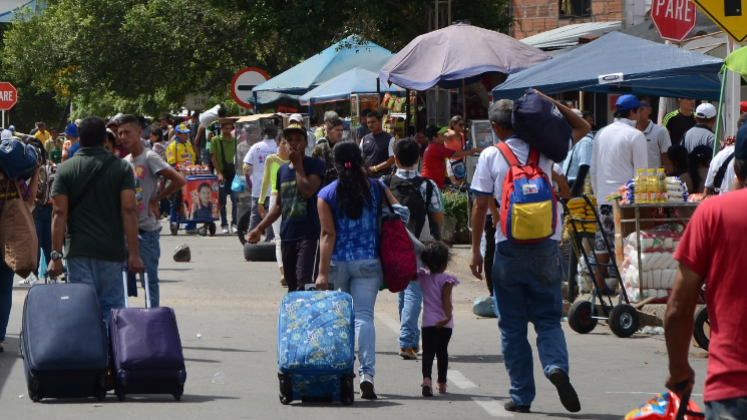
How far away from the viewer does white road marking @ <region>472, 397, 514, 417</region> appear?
7172 millimetres

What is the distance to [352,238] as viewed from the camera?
25.7 feet

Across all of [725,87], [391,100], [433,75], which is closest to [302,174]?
[725,87]

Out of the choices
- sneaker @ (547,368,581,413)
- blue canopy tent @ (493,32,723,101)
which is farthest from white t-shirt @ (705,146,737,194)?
sneaker @ (547,368,581,413)

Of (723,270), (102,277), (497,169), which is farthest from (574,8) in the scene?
(723,270)

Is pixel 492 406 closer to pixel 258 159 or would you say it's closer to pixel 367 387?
pixel 367 387

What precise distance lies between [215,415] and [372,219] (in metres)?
1.65

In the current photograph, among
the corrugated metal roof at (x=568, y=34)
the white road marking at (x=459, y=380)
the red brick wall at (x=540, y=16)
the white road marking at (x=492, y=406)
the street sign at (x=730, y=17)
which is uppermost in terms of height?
the red brick wall at (x=540, y=16)

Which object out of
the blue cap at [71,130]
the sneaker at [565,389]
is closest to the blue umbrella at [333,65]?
the blue cap at [71,130]

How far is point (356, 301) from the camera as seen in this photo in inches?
307

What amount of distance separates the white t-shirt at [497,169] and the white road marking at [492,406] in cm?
102

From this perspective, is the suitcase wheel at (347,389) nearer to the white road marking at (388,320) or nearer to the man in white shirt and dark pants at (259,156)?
the white road marking at (388,320)

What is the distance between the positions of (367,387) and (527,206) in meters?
1.61

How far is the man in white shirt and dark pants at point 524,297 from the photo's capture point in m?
Result: 7.02

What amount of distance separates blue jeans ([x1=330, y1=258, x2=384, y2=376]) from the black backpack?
1.46 m
